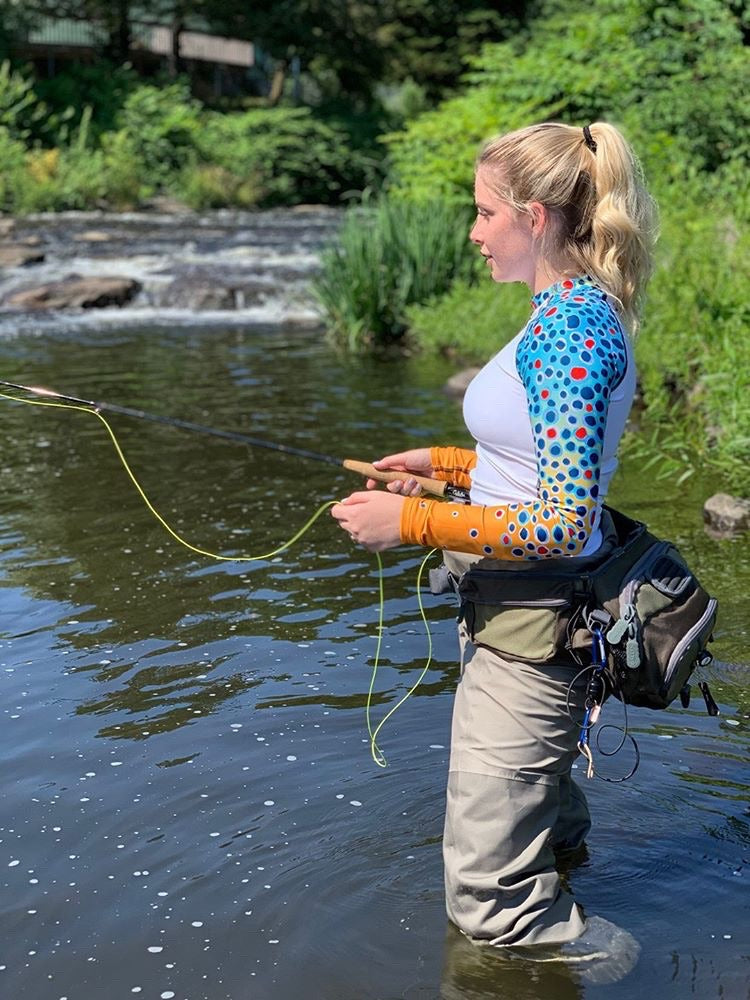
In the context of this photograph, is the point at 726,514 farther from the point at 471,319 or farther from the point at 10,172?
the point at 10,172

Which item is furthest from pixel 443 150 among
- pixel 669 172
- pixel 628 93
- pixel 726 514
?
pixel 726 514

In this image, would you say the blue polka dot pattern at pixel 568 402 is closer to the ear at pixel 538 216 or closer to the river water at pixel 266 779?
the ear at pixel 538 216

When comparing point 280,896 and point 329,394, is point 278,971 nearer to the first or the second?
point 280,896

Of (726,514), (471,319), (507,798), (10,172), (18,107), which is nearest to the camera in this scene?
(507,798)

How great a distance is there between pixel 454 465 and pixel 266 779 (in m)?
1.75

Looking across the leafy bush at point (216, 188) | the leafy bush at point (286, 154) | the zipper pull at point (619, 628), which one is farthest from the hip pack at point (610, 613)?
the leafy bush at point (286, 154)

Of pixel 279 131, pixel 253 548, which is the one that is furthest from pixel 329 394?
pixel 279 131

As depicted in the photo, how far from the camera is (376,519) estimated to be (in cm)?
337

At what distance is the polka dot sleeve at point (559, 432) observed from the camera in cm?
313

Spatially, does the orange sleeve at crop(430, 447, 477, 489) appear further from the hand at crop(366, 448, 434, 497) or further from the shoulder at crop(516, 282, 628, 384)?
the shoulder at crop(516, 282, 628, 384)

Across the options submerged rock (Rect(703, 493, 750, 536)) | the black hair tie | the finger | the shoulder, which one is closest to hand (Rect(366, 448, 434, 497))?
the finger

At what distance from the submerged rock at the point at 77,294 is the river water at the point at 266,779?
12761 mm

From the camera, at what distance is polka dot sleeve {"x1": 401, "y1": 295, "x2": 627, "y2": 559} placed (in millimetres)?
Answer: 3135

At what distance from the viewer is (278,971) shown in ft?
12.7
